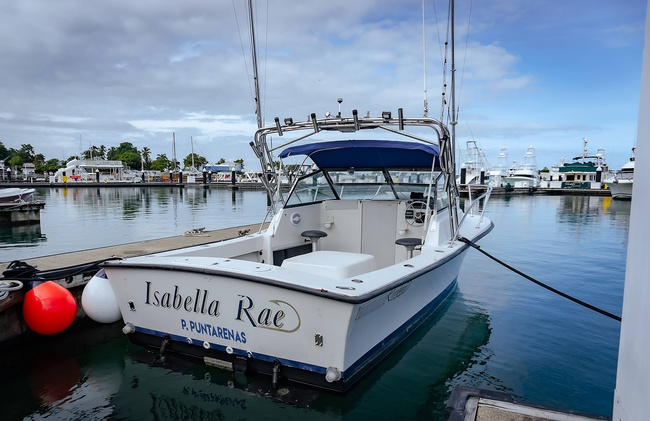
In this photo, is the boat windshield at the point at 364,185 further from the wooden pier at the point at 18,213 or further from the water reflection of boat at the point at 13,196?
the water reflection of boat at the point at 13,196

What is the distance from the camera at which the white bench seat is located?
4.88m

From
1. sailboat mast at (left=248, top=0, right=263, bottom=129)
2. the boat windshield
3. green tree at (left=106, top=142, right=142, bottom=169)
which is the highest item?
green tree at (left=106, top=142, right=142, bottom=169)

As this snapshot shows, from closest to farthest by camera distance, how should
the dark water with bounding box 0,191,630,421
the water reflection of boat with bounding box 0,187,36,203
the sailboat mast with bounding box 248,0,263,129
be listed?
the dark water with bounding box 0,191,630,421
the sailboat mast with bounding box 248,0,263,129
the water reflection of boat with bounding box 0,187,36,203

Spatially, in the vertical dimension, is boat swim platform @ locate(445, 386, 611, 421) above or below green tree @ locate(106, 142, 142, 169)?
below

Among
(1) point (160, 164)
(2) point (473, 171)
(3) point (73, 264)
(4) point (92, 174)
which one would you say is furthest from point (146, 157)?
(3) point (73, 264)

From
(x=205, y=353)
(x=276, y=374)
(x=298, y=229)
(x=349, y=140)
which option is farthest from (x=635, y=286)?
(x=298, y=229)

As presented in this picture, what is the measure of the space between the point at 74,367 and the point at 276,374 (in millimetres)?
2808

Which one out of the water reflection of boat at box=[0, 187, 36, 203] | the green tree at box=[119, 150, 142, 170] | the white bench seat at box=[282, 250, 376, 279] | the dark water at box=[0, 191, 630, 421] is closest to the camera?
the dark water at box=[0, 191, 630, 421]

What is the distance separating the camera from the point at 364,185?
7555 millimetres

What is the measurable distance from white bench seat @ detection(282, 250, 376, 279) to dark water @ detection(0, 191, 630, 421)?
44.5 inches

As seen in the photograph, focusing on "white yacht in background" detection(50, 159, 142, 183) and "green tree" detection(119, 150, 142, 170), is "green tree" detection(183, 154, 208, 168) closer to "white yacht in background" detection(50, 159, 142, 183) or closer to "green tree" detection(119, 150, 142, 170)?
"green tree" detection(119, 150, 142, 170)

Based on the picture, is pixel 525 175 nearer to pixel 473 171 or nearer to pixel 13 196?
pixel 473 171

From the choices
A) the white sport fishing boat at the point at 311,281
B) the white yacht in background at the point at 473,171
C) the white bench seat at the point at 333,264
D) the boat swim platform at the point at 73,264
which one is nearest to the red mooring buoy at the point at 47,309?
the boat swim platform at the point at 73,264

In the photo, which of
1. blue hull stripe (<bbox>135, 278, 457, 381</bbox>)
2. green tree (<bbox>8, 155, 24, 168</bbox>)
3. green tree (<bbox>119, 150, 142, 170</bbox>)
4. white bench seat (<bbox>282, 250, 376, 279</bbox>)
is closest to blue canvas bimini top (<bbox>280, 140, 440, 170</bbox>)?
white bench seat (<bbox>282, 250, 376, 279</bbox>)
